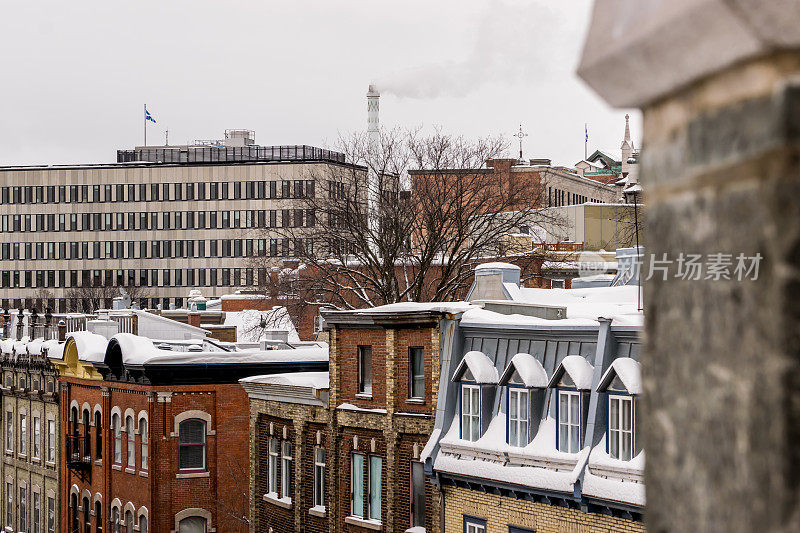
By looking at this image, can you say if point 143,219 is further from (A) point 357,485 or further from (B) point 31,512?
(A) point 357,485

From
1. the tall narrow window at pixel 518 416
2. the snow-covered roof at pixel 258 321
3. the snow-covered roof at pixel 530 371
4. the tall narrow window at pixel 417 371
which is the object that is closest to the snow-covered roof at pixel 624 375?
the snow-covered roof at pixel 530 371

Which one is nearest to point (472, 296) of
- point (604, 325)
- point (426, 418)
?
point (426, 418)

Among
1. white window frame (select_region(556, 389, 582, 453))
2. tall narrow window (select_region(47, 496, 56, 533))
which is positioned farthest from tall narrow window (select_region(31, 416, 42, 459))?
white window frame (select_region(556, 389, 582, 453))

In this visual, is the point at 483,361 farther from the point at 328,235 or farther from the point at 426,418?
the point at 328,235

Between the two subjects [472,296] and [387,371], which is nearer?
[387,371]

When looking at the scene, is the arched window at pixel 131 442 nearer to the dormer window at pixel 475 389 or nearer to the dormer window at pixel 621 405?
the dormer window at pixel 475 389

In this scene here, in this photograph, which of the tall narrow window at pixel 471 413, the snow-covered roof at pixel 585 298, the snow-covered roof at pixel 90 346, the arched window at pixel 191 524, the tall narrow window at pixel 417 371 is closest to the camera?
the tall narrow window at pixel 471 413

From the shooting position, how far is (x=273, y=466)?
32844 millimetres

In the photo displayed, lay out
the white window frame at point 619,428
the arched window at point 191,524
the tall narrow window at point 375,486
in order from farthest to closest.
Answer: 1. the arched window at point 191,524
2. the tall narrow window at point 375,486
3. the white window frame at point 619,428

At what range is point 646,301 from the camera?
8.98 ft

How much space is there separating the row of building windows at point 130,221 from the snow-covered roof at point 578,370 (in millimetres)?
117896

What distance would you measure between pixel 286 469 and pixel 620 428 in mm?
13692

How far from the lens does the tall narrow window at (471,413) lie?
79.7 feet

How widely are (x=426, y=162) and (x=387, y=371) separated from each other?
113 feet
